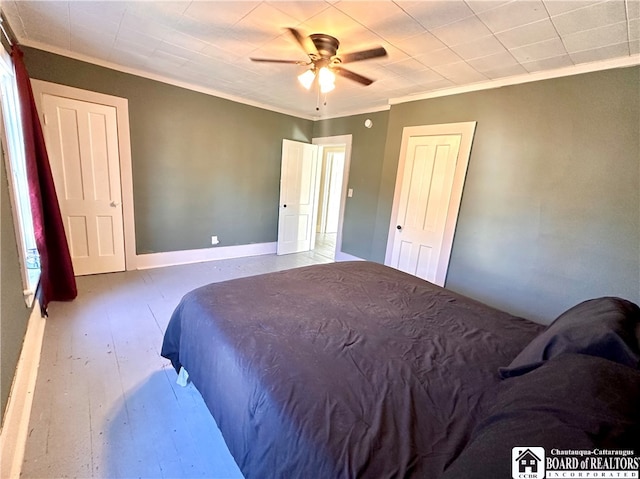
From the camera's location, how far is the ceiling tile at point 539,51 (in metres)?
2.03

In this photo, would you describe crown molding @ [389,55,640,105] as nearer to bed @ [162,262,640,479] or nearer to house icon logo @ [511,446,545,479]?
bed @ [162,262,640,479]

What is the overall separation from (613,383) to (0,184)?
2.93 meters

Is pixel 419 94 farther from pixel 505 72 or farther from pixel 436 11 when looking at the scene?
pixel 436 11

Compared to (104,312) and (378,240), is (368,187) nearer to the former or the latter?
(378,240)

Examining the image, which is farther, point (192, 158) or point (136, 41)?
point (192, 158)

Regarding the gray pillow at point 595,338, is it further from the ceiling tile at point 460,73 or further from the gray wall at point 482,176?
the ceiling tile at point 460,73

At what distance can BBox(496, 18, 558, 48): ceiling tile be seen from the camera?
182 centimetres

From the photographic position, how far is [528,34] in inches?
75.8

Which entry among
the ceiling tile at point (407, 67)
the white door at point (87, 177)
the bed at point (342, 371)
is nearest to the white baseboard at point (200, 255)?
the white door at point (87, 177)

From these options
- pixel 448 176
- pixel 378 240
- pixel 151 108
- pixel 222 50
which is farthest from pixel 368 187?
pixel 151 108

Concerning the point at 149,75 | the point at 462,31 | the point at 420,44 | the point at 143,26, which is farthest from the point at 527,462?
the point at 149,75

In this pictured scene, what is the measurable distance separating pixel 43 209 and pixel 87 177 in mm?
820

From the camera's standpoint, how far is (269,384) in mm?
1019

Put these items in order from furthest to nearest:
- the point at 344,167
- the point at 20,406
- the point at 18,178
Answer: the point at 344,167 < the point at 18,178 < the point at 20,406
